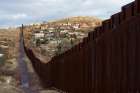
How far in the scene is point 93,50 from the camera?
13805 mm

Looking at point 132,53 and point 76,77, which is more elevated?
point 132,53

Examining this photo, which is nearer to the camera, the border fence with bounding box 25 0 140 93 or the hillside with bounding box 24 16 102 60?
the border fence with bounding box 25 0 140 93

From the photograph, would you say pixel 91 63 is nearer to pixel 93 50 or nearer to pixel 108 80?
pixel 93 50

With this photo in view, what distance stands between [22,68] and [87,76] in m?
30.6

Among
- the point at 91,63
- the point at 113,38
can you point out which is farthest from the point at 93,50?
the point at 113,38

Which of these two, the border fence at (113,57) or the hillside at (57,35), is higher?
the border fence at (113,57)

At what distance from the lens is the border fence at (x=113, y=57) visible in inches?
351

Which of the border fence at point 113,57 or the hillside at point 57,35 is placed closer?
the border fence at point 113,57

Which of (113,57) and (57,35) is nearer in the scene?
(113,57)

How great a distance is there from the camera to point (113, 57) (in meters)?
10.7

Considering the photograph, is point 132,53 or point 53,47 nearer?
point 132,53

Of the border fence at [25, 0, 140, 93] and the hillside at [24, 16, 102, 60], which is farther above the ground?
the border fence at [25, 0, 140, 93]

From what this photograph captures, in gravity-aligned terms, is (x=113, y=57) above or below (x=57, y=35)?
above

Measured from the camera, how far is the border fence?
8922 millimetres
